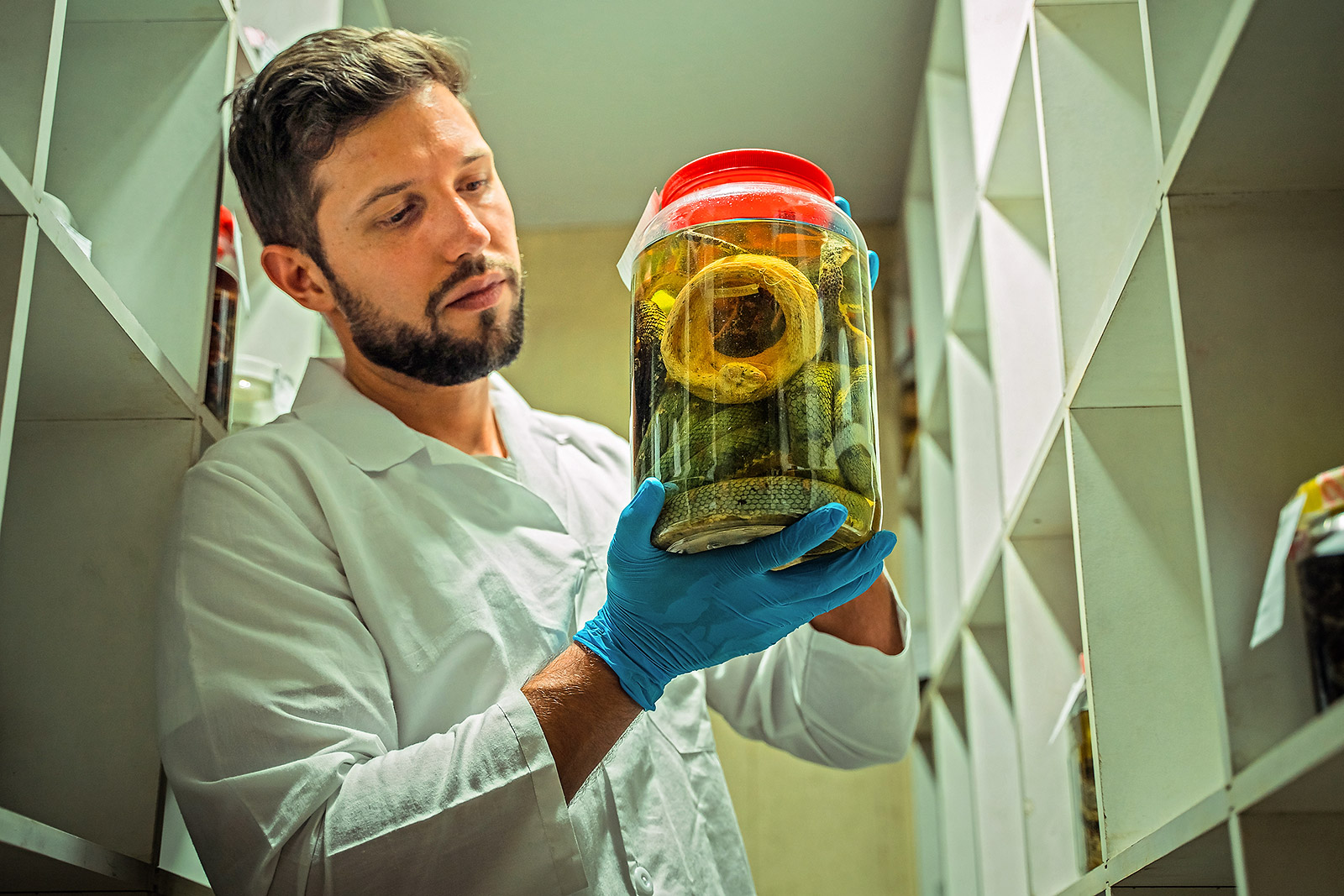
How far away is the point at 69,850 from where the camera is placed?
910 millimetres

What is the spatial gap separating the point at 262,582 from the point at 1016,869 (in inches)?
43.5

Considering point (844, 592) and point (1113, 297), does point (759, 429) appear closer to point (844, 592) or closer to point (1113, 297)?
point (844, 592)

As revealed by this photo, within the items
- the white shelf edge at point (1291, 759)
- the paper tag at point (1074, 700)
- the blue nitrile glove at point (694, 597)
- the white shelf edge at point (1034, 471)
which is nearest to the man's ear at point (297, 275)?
the blue nitrile glove at point (694, 597)

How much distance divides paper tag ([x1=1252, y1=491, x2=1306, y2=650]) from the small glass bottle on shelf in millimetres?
1044

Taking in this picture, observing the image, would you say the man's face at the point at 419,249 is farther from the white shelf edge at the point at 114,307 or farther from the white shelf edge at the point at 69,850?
the white shelf edge at the point at 69,850

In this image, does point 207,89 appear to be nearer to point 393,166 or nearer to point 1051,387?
point 393,166

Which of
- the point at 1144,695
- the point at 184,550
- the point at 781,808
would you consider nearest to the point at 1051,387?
the point at 1144,695

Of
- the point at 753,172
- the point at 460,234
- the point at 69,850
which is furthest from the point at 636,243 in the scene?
the point at 69,850

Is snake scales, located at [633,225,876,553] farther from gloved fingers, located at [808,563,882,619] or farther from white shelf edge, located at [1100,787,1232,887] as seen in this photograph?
white shelf edge, located at [1100,787,1232,887]

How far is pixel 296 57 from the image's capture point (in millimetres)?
1278

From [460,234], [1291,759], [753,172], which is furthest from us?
[460,234]

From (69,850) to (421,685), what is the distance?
31 cm

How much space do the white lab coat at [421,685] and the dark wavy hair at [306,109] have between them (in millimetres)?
195

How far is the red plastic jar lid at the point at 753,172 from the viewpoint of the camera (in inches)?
34.2
